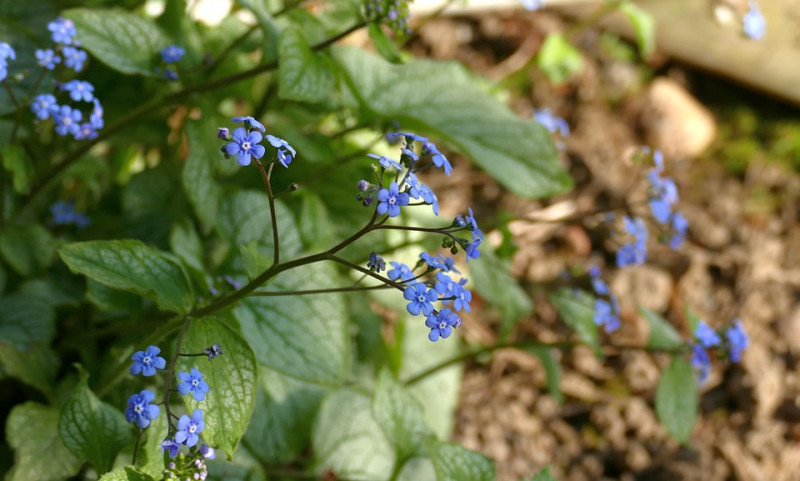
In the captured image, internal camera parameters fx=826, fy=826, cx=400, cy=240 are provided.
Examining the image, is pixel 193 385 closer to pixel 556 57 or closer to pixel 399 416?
pixel 399 416

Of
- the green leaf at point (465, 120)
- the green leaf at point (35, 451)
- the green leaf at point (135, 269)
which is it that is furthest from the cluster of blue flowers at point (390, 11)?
the green leaf at point (35, 451)

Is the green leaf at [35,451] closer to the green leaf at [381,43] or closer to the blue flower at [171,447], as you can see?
the blue flower at [171,447]


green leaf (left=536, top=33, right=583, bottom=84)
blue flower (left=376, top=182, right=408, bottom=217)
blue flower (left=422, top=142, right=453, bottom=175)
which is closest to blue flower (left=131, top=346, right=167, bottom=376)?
blue flower (left=376, top=182, right=408, bottom=217)

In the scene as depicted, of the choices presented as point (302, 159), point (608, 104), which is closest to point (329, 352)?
point (302, 159)

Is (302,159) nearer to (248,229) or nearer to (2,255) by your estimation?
(248,229)

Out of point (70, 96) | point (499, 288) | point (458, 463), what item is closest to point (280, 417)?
point (458, 463)

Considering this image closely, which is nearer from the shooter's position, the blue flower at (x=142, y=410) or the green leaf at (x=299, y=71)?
the blue flower at (x=142, y=410)
